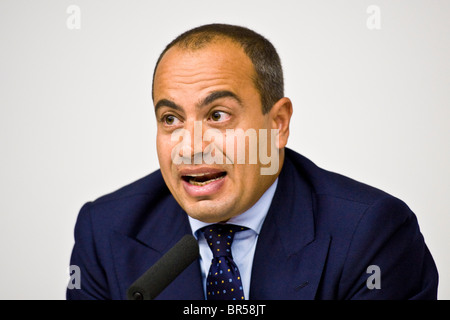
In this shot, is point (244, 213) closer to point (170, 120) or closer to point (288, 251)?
point (288, 251)

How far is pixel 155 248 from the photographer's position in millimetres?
2217

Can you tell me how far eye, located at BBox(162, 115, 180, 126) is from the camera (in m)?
1.97

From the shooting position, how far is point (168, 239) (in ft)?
7.32

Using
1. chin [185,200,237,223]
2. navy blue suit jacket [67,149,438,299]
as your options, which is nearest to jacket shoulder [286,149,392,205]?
navy blue suit jacket [67,149,438,299]

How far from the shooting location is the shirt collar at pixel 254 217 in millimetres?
2133

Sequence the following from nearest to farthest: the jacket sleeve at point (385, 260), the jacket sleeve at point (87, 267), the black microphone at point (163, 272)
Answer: the black microphone at point (163, 272), the jacket sleeve at point (385, 260), the jacket sleeve at point (87, 267)

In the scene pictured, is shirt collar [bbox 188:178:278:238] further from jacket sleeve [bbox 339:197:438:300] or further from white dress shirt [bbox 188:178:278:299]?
jacket sleeve [bbox 339:197:438:300]

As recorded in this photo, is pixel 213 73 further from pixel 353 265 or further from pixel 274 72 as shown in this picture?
pixel 353 265

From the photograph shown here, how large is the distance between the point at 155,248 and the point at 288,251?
18.3 inches

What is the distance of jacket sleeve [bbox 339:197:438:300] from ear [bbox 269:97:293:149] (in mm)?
366

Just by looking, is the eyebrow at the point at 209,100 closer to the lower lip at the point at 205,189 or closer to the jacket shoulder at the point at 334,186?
the lower lip at the point at 205,189

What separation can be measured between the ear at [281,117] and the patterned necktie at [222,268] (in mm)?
324

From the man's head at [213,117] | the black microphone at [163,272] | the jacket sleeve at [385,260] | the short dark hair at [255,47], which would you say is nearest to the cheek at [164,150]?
the man's head at [213,117]

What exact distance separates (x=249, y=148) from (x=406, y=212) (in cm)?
59
